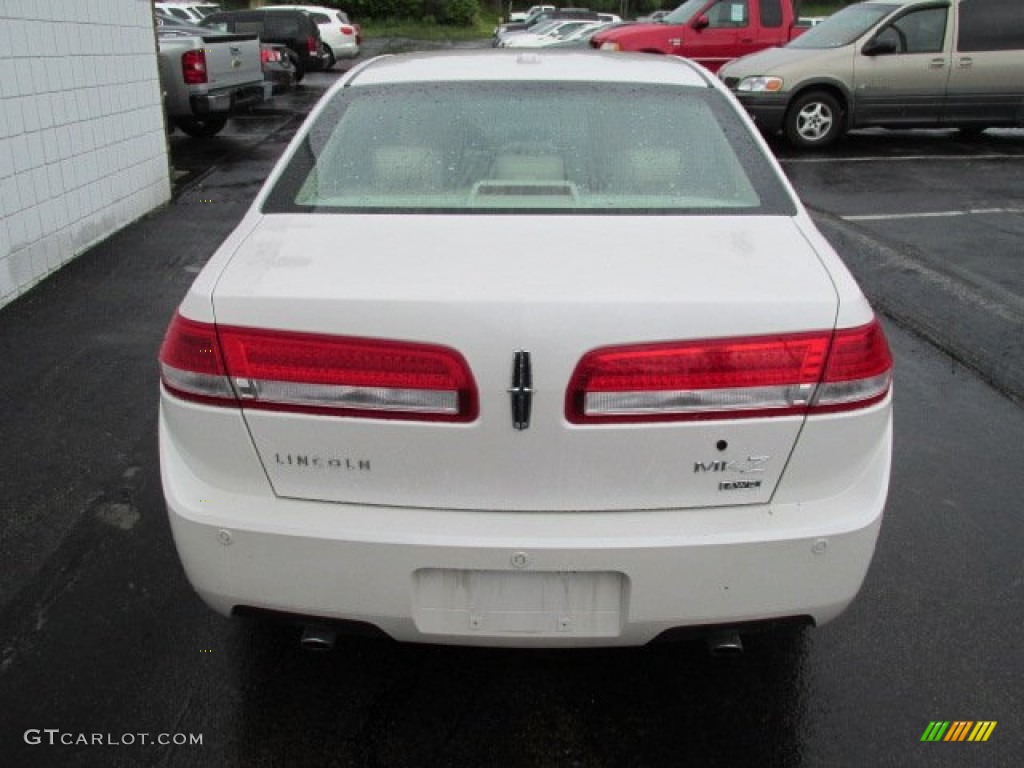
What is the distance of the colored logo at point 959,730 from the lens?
7.94ft

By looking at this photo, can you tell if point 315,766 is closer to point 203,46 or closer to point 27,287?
point 27,287

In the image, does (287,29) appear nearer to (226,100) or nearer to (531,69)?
(226,100)

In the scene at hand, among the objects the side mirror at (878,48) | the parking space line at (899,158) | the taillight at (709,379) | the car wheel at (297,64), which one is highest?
the car wheel at (297,64)

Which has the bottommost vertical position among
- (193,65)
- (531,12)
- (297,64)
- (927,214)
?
(927,214)

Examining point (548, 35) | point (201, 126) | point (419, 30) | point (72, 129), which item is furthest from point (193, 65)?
point (419, 30)

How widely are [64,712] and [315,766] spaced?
2.34 feet

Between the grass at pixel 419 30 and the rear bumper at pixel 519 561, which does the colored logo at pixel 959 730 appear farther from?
the grass at pixel 419 30

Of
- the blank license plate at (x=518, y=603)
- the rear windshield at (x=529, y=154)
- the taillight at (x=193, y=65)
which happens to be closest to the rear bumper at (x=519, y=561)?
the blank license plate at (x=518, y=603)

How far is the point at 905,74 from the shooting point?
11250mm

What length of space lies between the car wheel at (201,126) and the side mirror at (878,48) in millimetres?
8335

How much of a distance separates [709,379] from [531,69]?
5.32 feet

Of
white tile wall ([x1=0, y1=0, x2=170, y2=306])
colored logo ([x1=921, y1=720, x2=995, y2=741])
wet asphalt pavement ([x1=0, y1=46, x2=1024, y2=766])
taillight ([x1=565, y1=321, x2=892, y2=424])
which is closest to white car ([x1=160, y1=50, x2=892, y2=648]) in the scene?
taillight ([x1=565, y1=321, x2=892, y2=424])

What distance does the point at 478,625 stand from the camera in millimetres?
2119

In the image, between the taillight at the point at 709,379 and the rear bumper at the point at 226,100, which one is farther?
the rear bumper at the point at 226,100
